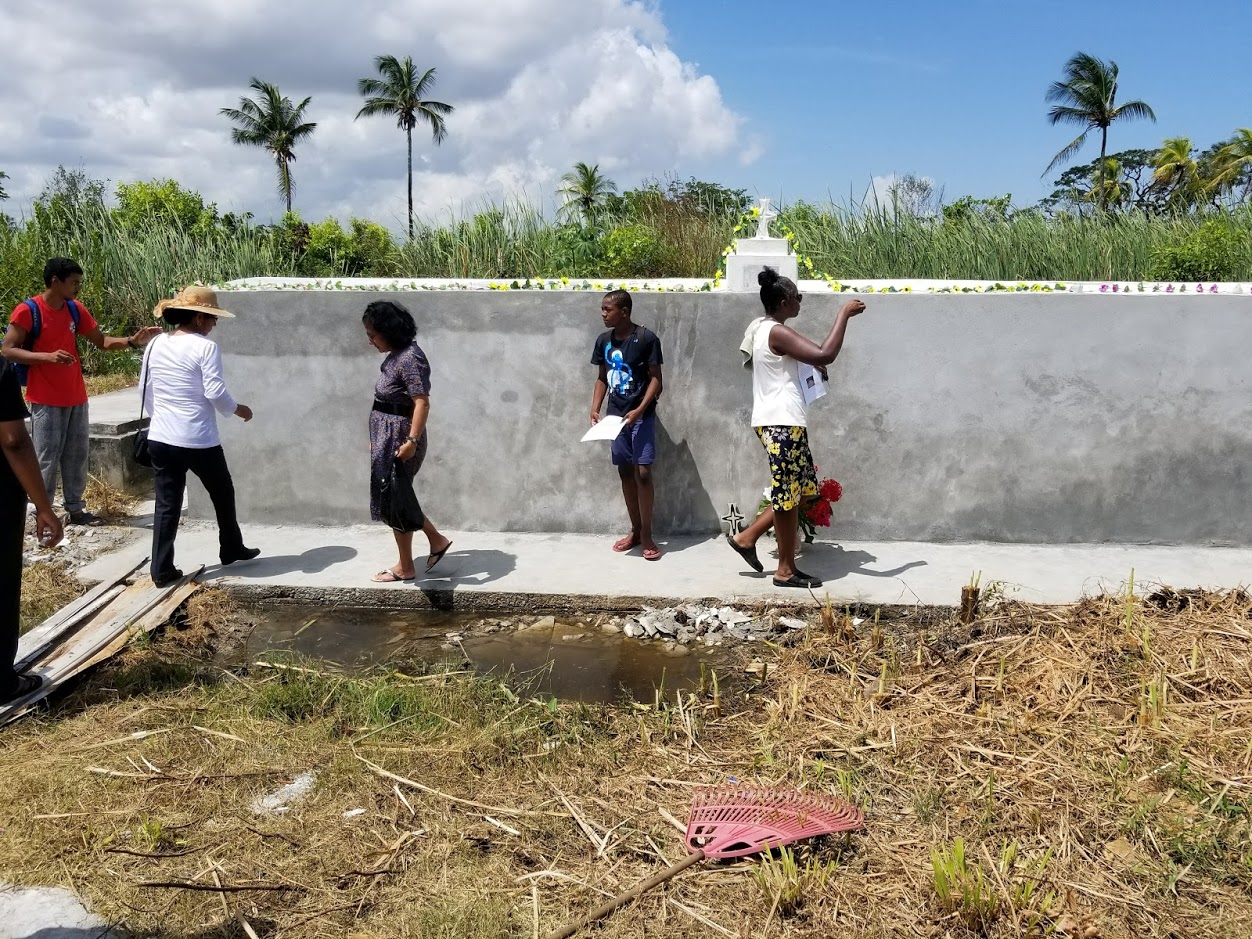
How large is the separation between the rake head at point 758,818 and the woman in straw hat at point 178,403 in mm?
3692

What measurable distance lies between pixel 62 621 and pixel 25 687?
A: 77cm

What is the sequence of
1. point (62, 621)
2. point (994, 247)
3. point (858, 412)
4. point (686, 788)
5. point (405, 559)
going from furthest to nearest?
point (994, 247)
point (858, 412)
point (405, 559)
point (62, 621)
point (686, 788)

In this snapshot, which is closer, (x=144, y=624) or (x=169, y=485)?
(x=144, y=624)

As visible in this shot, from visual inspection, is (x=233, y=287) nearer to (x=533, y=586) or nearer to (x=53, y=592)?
(x=53, y=592)

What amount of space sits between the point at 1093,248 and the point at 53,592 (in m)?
9.45

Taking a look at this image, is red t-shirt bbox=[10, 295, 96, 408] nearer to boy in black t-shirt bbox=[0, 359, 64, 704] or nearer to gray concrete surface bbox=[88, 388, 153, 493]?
gray concrete surface bbox=[88, 388, 153, 493]

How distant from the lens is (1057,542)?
6555mm

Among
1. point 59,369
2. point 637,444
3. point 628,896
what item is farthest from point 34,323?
point 628,896

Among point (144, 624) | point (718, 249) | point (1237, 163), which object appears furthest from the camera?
point (1237, 163)

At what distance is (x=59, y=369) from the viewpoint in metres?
6.72

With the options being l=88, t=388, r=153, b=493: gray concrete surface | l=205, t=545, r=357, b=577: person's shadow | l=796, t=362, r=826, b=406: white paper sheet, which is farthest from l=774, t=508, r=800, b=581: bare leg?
l=88, t=388, r=153, b=493: gray concrete surface

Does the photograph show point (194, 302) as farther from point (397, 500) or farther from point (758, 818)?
point (758, 818)

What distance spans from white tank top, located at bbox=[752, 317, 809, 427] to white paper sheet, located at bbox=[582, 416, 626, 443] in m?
0.91

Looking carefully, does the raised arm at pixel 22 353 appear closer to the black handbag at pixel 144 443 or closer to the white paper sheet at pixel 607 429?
the black handbag at pixel 144 443
